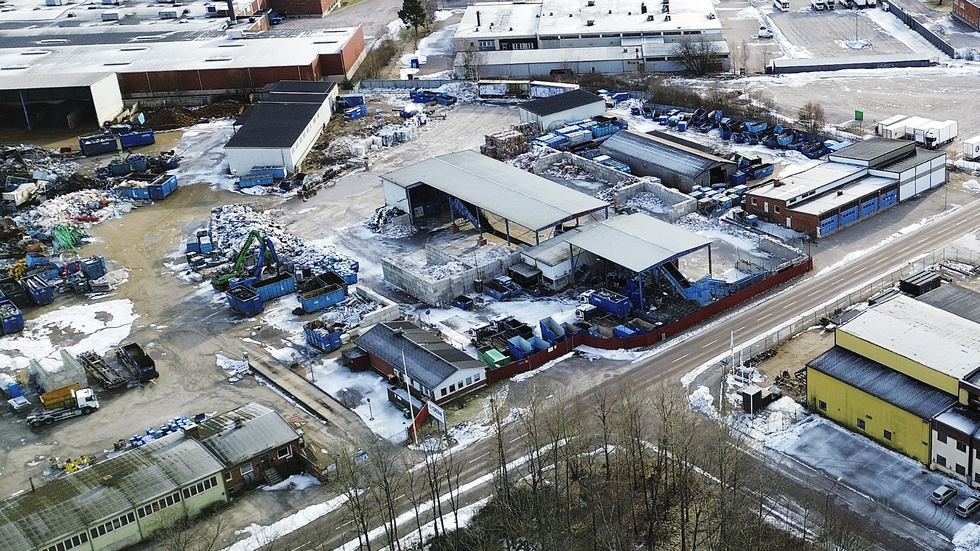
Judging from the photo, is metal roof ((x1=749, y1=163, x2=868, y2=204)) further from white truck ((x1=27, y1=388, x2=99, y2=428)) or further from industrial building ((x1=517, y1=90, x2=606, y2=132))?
white truck ((x1=27, y1=388, x2=99, y2=428))

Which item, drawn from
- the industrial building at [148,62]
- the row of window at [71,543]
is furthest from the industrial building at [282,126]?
the row of window at [71,543]

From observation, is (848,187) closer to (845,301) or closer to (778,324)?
(845,301)

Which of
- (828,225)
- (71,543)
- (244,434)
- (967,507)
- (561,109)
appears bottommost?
(967,507)

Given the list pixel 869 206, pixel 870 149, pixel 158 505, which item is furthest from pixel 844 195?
pixel 158 505

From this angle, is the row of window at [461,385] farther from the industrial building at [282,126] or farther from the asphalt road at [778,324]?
the industrial building at [282,126]

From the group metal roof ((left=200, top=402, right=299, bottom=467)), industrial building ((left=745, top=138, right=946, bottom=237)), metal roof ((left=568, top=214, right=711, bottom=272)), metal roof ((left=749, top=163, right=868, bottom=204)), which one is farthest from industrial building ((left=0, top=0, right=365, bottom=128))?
metal roof ((left=200, top=402, right=299, bottom=467))

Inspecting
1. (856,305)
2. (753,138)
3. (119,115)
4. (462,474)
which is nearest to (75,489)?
(462,474)

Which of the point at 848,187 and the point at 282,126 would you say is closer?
the point at 848,187
